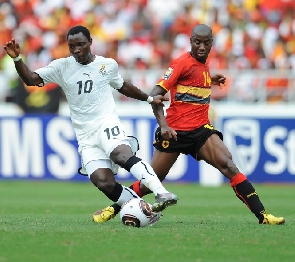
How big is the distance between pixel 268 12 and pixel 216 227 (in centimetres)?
1440

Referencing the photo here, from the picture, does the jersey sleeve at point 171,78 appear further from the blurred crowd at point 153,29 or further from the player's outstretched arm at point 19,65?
the blurred crowd at point 153,29

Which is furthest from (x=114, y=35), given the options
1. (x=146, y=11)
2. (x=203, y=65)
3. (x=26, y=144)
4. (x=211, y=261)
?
(x=211, y=261)

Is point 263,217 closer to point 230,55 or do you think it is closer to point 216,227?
point 216,227

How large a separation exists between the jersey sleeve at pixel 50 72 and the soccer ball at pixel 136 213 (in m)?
1.74

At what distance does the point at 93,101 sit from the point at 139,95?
56 cm

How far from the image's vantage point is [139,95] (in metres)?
9.58

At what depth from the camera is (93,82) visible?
9.46 metres

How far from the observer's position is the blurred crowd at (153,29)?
2153cm

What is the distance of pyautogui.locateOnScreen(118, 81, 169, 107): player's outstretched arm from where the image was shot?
941cm

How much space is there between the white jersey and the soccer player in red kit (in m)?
0.62

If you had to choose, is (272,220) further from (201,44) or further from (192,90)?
(201,44)

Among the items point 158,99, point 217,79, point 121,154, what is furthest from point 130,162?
point 217,79

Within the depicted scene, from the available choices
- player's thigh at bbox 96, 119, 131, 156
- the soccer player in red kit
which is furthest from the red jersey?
player's thigh at bbox 96, 119, 131, 156

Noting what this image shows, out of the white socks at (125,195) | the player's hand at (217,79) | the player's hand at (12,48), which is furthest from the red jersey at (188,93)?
the player's hand at (12,48)
